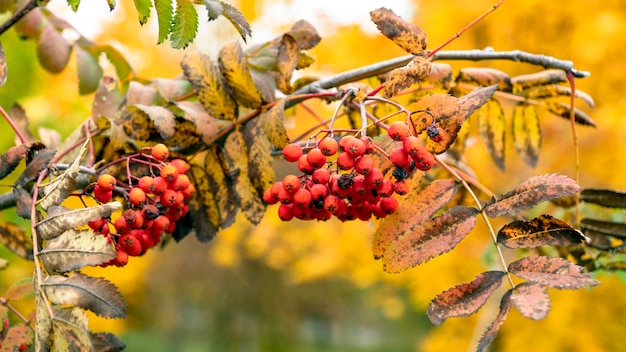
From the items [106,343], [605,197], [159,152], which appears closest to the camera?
[106,343]

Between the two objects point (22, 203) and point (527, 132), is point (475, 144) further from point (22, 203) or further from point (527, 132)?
point (22, 203)

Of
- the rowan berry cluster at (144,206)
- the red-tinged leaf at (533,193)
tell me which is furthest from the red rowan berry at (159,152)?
the red-tinged leaf at (533,193)

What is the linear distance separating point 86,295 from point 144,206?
0.72ft

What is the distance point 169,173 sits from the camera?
90 cm

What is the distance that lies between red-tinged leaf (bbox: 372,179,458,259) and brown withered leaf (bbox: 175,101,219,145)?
1.07 ft

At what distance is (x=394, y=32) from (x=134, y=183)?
1.51 feet

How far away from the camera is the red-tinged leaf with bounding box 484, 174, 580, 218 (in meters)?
0.80

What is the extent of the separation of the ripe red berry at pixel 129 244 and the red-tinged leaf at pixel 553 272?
1.67 ft

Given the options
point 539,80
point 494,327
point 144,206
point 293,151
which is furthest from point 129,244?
point 539,80

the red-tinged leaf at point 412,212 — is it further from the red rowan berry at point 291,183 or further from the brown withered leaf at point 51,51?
the brown withered leaf at point 51,51

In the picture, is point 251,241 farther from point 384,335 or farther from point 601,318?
point 384,335

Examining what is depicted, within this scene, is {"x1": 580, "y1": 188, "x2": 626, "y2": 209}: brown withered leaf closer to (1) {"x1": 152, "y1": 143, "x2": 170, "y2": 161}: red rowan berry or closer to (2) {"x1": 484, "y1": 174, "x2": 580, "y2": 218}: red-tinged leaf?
(2) {"x1": 484, "y1": 174, "x2": 580, "y2": 218}: red-tinged leaf

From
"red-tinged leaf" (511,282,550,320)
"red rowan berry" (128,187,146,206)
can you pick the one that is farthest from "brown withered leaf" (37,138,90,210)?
"red-tinged leaf" (511,282,550,320)

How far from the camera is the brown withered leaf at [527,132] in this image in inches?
53.9
